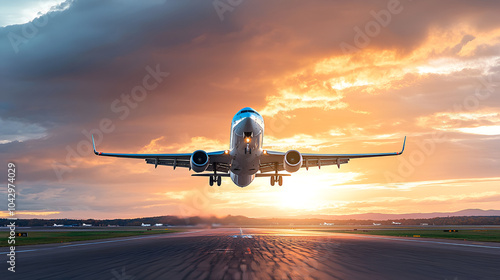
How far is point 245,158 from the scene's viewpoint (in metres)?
38.2

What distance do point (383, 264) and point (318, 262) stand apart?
3635 mm

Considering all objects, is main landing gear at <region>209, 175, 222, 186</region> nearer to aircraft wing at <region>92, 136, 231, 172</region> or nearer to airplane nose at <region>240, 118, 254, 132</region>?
aircraft wing at <region>92, 136, 231, 172</region>

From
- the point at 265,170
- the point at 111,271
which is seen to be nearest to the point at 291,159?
the point at 265,170

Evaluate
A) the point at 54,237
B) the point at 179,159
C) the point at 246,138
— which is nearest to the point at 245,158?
the point at 246,138

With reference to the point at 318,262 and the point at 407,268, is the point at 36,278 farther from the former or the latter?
the point at 407,268

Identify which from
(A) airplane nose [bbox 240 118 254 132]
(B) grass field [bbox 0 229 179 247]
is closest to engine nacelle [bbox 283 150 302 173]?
(A) airplane nose [bbox 240 118 254 132]

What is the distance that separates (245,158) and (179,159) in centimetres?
1109

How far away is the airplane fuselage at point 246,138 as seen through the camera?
34.0m

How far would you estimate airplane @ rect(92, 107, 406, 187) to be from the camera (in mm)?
35031

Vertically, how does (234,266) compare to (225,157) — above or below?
below

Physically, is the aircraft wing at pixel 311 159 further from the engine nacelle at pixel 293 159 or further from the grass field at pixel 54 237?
the grass field at pixel 54 237

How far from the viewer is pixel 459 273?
1842 centimetres

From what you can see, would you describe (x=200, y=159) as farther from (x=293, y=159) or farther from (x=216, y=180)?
(x=216, y=180)

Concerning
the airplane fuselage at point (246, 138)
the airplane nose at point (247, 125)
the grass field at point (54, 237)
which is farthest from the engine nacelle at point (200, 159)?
the grass field at point (54, 237)
